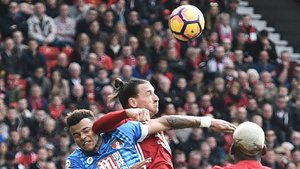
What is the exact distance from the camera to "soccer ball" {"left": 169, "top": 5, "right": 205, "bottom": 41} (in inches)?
512

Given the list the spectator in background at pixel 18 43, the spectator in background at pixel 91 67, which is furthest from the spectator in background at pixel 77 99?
the spectator in background at pixel 18 43

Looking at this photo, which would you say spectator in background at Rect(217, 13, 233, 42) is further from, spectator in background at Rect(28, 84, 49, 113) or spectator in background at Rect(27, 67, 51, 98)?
spectator in background at Rect(28, 84, 49, 113)

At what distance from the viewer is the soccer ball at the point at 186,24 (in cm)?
1301

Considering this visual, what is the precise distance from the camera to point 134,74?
61.4ft

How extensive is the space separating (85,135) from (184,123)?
89 cm

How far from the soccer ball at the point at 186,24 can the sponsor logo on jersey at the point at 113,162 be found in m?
4.10

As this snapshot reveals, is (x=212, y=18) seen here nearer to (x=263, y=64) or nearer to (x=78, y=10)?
(x=263, y=64)

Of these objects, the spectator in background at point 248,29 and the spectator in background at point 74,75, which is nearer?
the spectator in background at point 74,75

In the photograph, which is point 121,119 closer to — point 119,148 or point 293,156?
point 119,148

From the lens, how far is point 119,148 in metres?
9.12

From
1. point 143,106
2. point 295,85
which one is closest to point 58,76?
point 295,85

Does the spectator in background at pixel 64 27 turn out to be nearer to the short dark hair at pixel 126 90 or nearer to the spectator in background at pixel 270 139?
the spectator in background at pixel 270 139

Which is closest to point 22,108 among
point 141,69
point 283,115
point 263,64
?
point 141,69

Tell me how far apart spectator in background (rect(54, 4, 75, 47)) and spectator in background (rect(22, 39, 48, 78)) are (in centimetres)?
99
